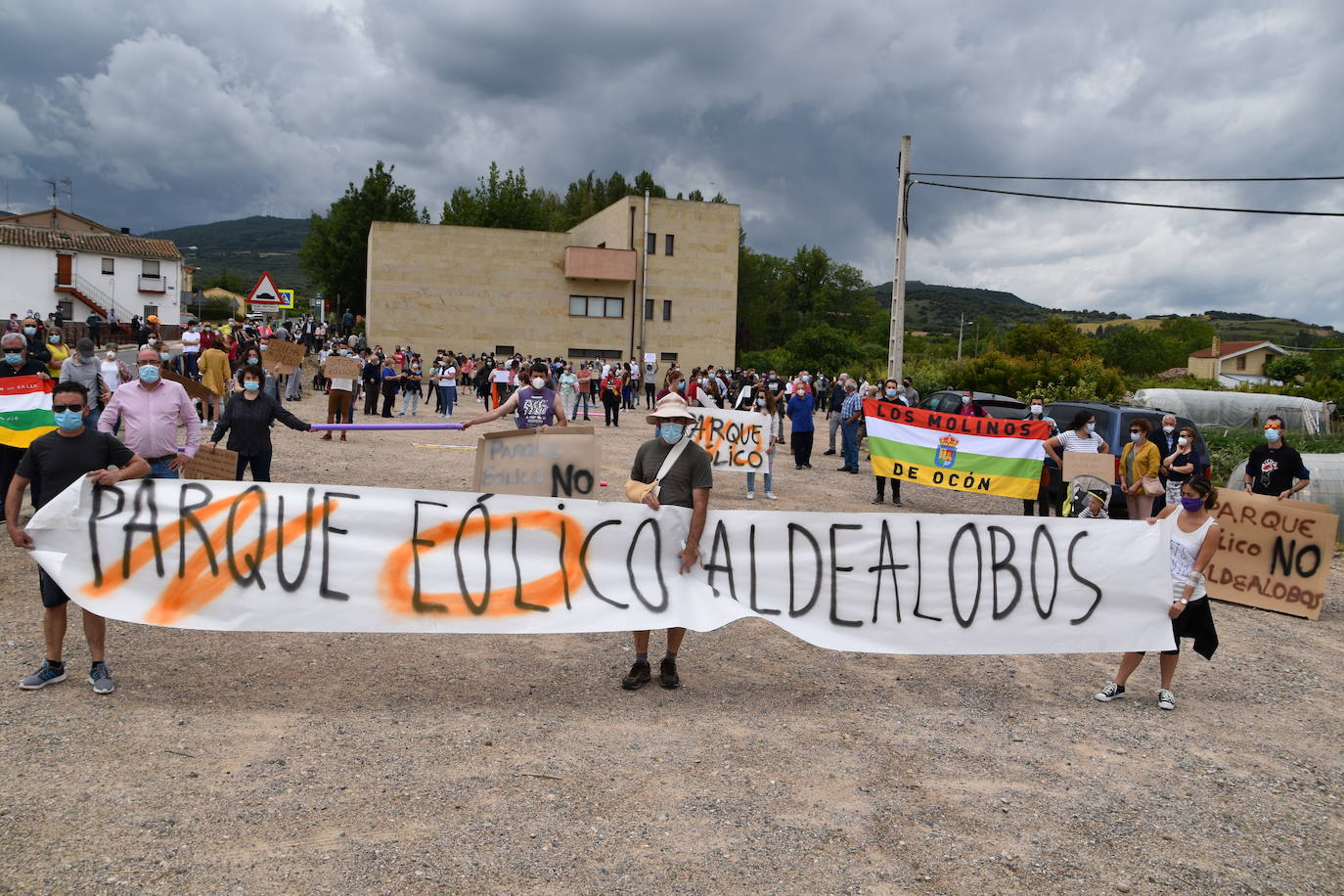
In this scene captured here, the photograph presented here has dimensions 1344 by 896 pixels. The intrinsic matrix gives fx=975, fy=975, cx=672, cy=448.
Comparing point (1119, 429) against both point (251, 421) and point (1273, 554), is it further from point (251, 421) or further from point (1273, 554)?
point (251, 421)

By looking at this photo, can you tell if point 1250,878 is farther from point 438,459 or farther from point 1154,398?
point 1154,398

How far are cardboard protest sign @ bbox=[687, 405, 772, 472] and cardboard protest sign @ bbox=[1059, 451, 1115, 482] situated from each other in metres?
4.51

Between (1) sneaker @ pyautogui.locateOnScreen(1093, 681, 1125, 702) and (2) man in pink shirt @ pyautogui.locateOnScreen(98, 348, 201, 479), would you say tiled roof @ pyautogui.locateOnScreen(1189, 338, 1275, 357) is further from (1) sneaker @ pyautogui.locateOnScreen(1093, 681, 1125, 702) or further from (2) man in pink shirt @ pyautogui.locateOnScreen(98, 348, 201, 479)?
(2) man in pink shirt @ pyautogui.locateOnScreen(98, 348, 201, 479)

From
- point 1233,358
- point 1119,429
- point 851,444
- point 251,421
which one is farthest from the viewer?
point 1233,358

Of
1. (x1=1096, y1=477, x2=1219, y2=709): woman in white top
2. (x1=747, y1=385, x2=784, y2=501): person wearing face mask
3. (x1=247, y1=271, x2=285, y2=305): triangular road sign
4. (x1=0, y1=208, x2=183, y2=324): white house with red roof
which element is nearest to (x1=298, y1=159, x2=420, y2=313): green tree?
(x1=0, y1=208, x2=183, y2=324): white house with red roof

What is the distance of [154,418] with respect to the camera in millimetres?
7672

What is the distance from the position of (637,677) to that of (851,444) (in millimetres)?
13268

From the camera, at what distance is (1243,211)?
19391 millimetres

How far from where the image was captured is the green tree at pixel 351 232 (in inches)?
2763

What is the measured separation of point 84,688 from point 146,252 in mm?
90885

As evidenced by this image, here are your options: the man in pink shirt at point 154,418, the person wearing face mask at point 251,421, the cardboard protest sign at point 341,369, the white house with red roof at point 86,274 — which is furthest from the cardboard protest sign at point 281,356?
the white house with red roof at point 86,274

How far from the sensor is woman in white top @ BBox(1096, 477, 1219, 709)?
6.61 meters

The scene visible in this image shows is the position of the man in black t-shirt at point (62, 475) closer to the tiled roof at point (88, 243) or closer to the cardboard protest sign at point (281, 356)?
the cardboard protest sign at point (281, 356)

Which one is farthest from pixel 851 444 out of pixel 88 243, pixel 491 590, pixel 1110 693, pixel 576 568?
pixel 88 243
